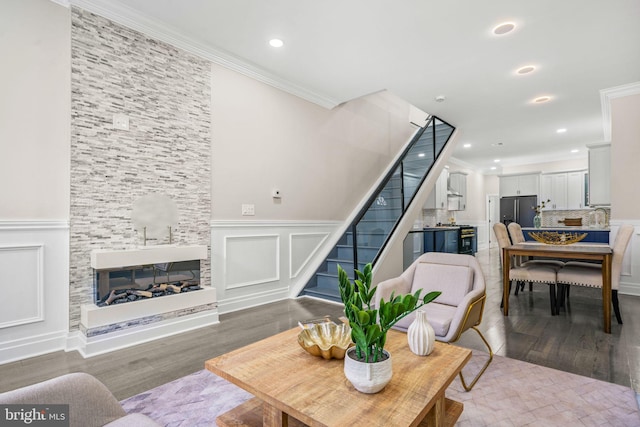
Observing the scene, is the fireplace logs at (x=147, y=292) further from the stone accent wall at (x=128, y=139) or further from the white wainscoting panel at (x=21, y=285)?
the white wainscoting panel at (x=21, y=285)

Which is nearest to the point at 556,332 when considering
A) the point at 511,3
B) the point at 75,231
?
the point at 511,3

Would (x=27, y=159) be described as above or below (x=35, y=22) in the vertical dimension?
below

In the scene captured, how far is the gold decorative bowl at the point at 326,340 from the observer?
1571 mm

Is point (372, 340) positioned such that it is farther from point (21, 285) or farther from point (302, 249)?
point (302, 249)

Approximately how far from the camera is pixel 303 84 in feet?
15.2

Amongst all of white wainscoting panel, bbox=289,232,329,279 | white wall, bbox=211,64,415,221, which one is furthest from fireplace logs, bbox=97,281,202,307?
white wainscoting panel, bbox=289,232,329,279

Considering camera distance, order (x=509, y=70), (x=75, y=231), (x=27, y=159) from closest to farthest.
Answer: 1. (x=27, y=159)
2. (x=75, y=231)
3. (x=509, y=70)

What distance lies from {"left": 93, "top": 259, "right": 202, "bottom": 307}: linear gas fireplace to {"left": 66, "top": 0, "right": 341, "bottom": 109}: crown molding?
2.29 metres

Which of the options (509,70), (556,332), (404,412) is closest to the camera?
(404,412)

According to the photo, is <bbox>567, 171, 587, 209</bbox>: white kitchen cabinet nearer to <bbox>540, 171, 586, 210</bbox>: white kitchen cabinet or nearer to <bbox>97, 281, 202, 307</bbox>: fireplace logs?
<bbox>540, 171, 586, 210</bbox>: white kitchen cabinet

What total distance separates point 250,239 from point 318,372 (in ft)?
9.54

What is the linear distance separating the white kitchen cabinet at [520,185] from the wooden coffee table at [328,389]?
10194 mm

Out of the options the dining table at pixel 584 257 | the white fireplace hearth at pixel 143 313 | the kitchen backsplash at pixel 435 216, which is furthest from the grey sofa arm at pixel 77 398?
the kitchen backsplash at pixel 435 216

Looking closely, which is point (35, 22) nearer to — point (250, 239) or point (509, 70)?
point (250, 239)
